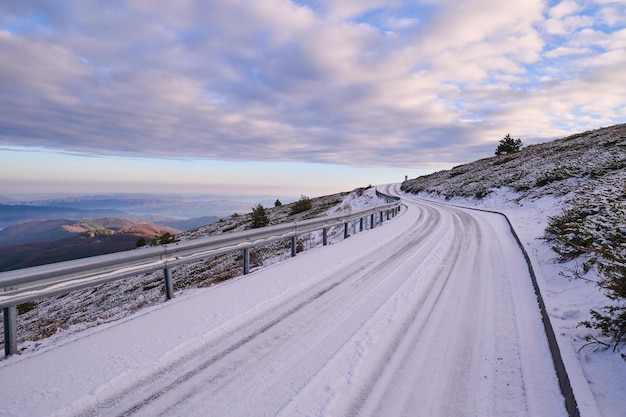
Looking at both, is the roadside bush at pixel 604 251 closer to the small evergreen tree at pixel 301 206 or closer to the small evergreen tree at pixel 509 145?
the small evergreen tree at pixel 301 206

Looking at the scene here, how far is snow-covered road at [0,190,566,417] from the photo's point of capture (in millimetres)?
3098

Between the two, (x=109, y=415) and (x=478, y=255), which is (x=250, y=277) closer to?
(x=109, y=415)

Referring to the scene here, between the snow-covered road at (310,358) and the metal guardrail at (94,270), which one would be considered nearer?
the snow-covered road at (310,358)

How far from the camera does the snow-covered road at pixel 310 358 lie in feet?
10.2

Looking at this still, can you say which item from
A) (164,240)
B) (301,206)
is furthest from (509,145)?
(164,240)

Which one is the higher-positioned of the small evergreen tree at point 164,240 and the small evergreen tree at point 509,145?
the small evergreen tree at point 509,145

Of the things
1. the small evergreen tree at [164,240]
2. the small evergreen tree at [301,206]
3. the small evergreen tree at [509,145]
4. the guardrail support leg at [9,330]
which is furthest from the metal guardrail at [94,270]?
the small evergreen tree at [509,145]

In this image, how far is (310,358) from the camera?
388cm

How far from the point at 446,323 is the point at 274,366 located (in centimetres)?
260

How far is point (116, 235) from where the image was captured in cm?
16212

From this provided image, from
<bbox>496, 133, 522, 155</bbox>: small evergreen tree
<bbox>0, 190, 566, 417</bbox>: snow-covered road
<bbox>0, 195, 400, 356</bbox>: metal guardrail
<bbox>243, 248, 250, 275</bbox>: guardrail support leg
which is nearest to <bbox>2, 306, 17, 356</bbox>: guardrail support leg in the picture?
<bbox>0, 195, 400, 356</bbox>: metal guardrail

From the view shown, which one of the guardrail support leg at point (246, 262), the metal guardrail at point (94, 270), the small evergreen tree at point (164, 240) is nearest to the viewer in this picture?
the metal guardrail at point (94, 270)

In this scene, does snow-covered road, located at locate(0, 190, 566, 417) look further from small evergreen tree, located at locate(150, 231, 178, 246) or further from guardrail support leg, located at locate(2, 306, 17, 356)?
small evergreen tree, located at locate(150, 231, 178, 246)

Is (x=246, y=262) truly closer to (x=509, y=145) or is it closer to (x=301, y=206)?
(x=301, y=206)
